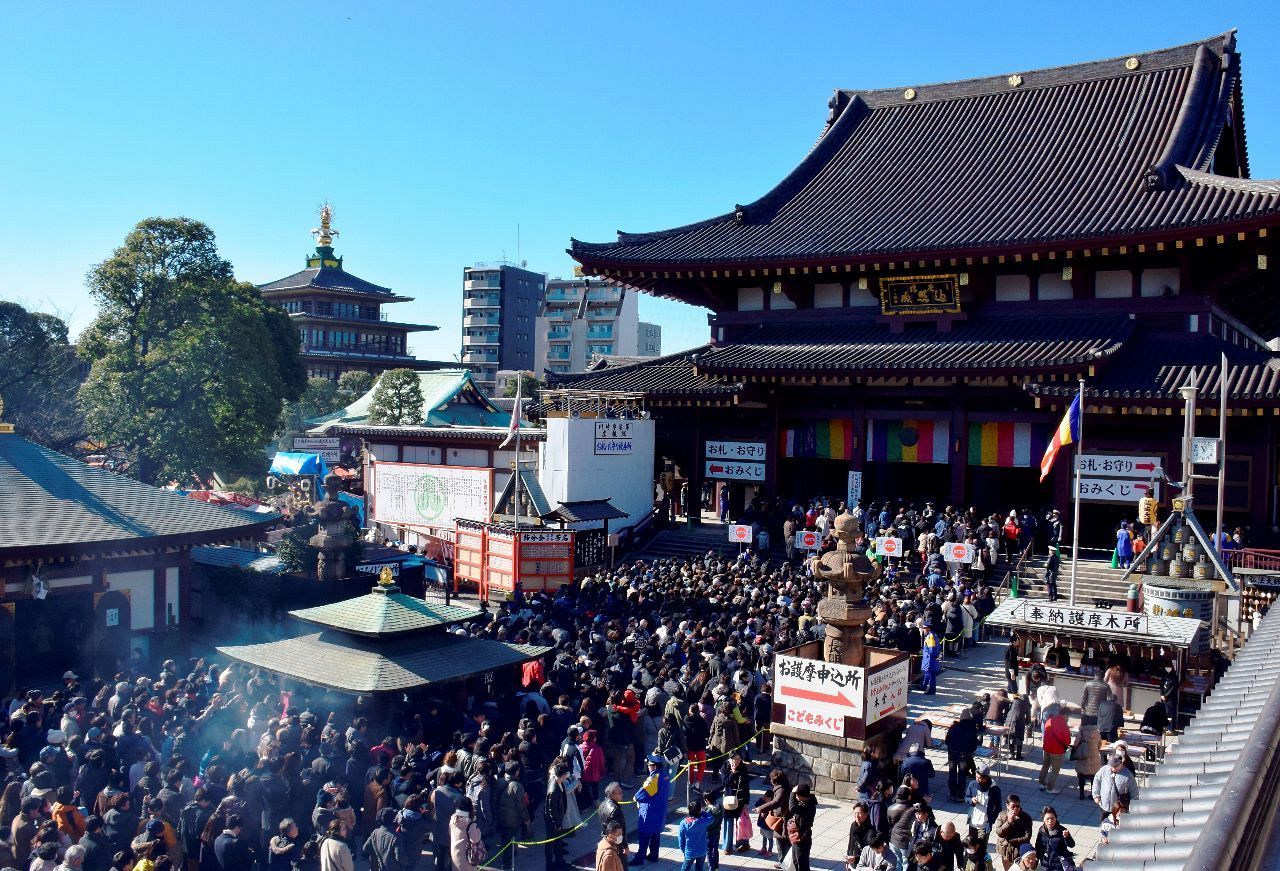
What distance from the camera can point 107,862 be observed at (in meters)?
10.2

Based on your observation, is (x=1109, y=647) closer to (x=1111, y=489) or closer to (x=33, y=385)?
(x=1111, y=489)

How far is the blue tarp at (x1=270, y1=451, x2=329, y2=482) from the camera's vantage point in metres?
43.8

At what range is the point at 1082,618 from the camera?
17094mm

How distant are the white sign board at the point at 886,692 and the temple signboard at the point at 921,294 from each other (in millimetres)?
17501

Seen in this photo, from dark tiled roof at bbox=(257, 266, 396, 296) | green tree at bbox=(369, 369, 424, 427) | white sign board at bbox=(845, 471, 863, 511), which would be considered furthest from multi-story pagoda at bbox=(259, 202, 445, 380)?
white sign board at bbox=(845, 471, 863, 511)

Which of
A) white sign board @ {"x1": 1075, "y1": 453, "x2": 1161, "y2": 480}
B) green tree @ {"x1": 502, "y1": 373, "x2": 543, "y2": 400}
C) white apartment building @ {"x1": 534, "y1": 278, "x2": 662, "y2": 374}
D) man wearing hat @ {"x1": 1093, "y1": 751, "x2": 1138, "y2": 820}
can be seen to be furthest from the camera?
white apartment building @ {"x1": 534, "y1": 278, "x2": 662, "y2": 374}

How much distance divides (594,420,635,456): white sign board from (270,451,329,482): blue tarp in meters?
17.2

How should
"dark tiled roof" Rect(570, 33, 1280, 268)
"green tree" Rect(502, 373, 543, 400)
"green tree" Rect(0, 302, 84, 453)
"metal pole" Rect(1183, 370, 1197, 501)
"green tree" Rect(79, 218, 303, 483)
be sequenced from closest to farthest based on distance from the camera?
"metal pole" Rect(1183, 370, 1197, 501), "dark tiled roof" Rect(570, 33, 1280, 268), "green tree" Rect(79, 218, 303, 483), "green tree" Rect(0, 302, 84, 453), "green tree" Rect(502, 373, 543, 400)

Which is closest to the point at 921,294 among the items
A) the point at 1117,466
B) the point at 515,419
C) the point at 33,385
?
the point at 1117,466

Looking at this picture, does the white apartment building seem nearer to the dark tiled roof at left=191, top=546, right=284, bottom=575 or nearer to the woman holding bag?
the dark tiled roof at left=191, top=546, right=284, bottom=575

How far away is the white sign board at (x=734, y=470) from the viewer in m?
32.5

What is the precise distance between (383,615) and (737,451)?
19.3m

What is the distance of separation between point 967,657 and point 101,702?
1639 centimetres

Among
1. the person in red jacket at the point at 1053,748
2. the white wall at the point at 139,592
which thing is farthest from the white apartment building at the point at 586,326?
the person in red jacket at the point at 1053,748
